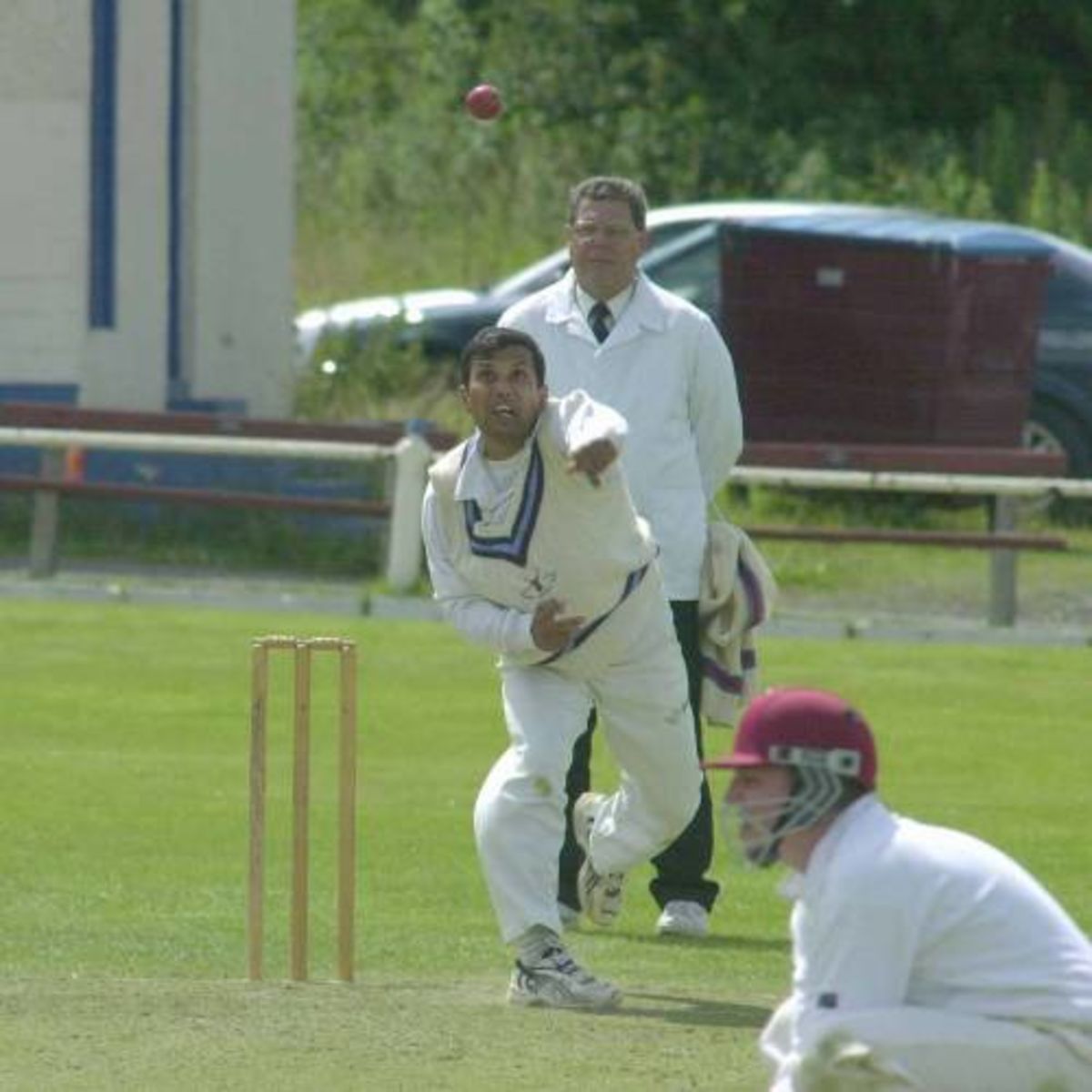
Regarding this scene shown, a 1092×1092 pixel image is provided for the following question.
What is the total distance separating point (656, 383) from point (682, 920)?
156cm

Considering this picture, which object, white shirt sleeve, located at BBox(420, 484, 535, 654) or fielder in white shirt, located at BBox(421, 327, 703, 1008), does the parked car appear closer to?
fielder in white shirt, located at BBox(421, 327, 703, 1008)

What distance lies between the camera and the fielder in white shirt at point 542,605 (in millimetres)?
8461

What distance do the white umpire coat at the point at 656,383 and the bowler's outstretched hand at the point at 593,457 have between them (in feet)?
4.94

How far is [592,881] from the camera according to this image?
945cm

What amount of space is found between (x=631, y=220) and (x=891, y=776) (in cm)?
439

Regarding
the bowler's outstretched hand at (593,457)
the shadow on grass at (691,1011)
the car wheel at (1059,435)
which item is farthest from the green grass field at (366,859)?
the car wheel at (1059,435)

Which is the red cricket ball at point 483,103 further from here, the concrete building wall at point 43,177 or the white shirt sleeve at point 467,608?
the concrete building wall at point 43,177

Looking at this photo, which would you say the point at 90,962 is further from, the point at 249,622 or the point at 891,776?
the point at 249,622

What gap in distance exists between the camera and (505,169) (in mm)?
36188

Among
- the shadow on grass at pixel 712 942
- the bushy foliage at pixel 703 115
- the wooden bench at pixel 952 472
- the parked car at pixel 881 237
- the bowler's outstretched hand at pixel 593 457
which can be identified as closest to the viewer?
the bowler's outstretched hand at pixel 593 457

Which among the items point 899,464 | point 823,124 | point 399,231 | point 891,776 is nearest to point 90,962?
point 891,776

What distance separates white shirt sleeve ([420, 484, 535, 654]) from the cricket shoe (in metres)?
0.93

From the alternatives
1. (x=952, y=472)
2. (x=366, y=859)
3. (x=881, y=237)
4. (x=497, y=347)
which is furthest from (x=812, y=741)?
(x=881, y=237)

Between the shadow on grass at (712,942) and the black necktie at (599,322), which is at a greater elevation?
the black necktie at (599,322)
